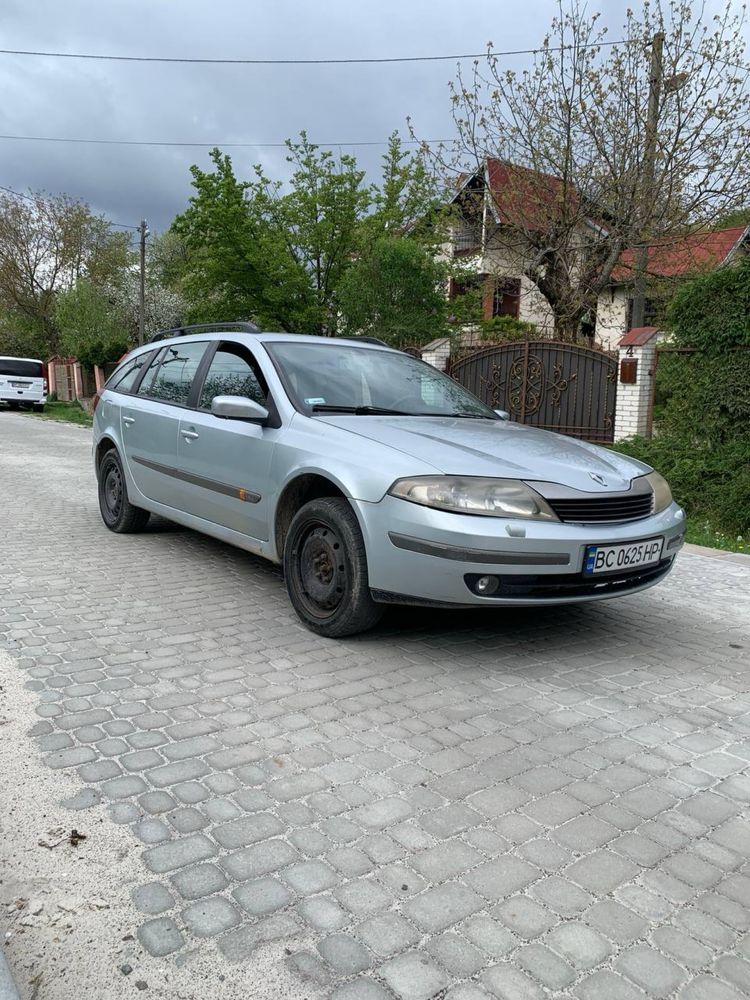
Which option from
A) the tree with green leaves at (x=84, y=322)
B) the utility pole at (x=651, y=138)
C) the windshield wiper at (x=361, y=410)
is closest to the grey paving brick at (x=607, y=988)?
Answer: the windshield wiper at (x=361, y=410)

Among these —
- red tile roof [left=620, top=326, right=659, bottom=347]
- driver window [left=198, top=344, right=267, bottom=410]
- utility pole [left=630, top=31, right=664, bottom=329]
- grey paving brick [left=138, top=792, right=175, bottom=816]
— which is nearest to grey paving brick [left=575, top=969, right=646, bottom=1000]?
grey paving brick [left=138, top=792, right=175, bottom=816]

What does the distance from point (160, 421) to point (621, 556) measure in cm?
352

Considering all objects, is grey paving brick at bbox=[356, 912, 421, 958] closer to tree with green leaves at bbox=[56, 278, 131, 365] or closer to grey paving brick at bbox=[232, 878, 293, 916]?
grey paving brick at bbox=[232, 878, 293, 916]

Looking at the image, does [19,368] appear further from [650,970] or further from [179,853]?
[650,970]

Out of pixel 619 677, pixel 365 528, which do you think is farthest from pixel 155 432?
pixel 619 677

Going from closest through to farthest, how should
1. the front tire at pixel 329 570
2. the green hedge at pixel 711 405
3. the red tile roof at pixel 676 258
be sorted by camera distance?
1. the front tire at pixel 329 570
2. the green hedge at pixel 711 405
3. the red tile roof at pixel 676 258

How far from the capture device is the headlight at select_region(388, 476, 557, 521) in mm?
3734

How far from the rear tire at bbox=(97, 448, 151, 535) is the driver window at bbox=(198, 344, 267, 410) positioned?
63.2 inches

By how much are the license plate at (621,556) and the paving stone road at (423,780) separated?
52 centimetres

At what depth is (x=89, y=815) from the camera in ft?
8.37

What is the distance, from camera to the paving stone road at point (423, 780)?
202 cm

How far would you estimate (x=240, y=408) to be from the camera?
462 centimetres

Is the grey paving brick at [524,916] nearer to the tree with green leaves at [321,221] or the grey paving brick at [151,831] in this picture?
the grey paving brick at [151,831]

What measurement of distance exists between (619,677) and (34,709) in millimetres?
2644
